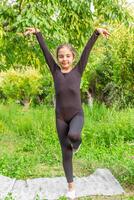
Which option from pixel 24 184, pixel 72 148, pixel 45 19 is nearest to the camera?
pixel 72 148

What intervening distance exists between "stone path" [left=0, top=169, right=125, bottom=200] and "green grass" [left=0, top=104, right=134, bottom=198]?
0.21m

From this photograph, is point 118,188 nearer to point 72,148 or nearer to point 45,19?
point 72,148

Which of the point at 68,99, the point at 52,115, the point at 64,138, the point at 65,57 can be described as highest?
the point at 65,57

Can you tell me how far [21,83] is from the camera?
59.9 feet

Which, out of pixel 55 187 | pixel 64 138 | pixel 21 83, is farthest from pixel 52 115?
pixel 21 83

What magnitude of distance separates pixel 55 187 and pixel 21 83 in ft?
43.0

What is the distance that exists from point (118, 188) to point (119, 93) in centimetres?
923

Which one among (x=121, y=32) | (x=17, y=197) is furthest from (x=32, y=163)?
→ (x=121, y=32)

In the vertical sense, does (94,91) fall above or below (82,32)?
below

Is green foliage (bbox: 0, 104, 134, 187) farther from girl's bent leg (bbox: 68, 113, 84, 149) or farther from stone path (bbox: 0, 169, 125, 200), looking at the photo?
girl's bent leg (bbox: 68, 113, 84, 149)

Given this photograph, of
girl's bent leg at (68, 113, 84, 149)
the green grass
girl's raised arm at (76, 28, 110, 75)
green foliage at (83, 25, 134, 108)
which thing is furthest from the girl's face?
green foliage at (83, 25, 134, 108)

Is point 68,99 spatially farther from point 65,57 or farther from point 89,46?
point 89,46

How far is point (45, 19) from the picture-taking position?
6.59m

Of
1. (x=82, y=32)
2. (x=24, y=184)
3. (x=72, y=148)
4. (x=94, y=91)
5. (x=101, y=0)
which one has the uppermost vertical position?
(x=101, y=0)
